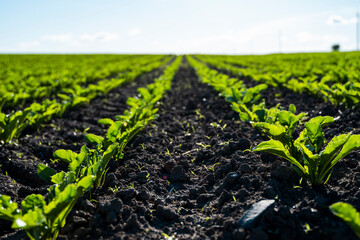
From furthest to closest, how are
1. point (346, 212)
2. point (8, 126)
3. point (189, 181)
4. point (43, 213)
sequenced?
point (8, 126) < point (189, 181) < point (43, 213) < point (346, 212)

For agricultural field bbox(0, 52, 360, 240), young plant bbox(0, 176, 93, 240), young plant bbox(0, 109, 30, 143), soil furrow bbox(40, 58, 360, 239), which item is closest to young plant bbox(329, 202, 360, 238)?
agricultural field bbox(0, 52, 360, 240)

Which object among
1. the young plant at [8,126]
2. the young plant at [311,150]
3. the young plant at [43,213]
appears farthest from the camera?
the young plant at [8,126]

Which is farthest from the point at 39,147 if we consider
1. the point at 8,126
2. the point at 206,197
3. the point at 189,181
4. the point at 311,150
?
the point at 311,150

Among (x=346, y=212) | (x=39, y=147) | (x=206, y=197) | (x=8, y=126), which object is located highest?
(x=8, y=126)

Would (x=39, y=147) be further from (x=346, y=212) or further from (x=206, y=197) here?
(x=346, y=212)

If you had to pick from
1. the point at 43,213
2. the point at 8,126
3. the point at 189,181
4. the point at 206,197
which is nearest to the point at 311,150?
the point at 206,197

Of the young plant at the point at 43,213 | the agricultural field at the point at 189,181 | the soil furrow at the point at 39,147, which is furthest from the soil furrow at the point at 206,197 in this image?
the soil furrow at the point at 39,147

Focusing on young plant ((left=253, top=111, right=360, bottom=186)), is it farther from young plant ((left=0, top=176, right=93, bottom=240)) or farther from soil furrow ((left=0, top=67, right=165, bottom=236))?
soil furrow ((left=0, top=67, right=165, bottom=236))

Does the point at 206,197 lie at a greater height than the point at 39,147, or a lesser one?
lesser

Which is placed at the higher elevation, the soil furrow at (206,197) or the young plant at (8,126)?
the young plant at (8,126)

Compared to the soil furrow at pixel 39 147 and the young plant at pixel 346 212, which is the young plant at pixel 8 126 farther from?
the young plant at pixel 346 212

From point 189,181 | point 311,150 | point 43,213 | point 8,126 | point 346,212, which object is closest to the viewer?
point 346,212

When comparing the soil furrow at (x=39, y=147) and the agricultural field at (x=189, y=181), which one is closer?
the agricultural field at (x=189, y=181)

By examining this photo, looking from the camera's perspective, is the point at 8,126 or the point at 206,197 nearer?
the point at 206,197
